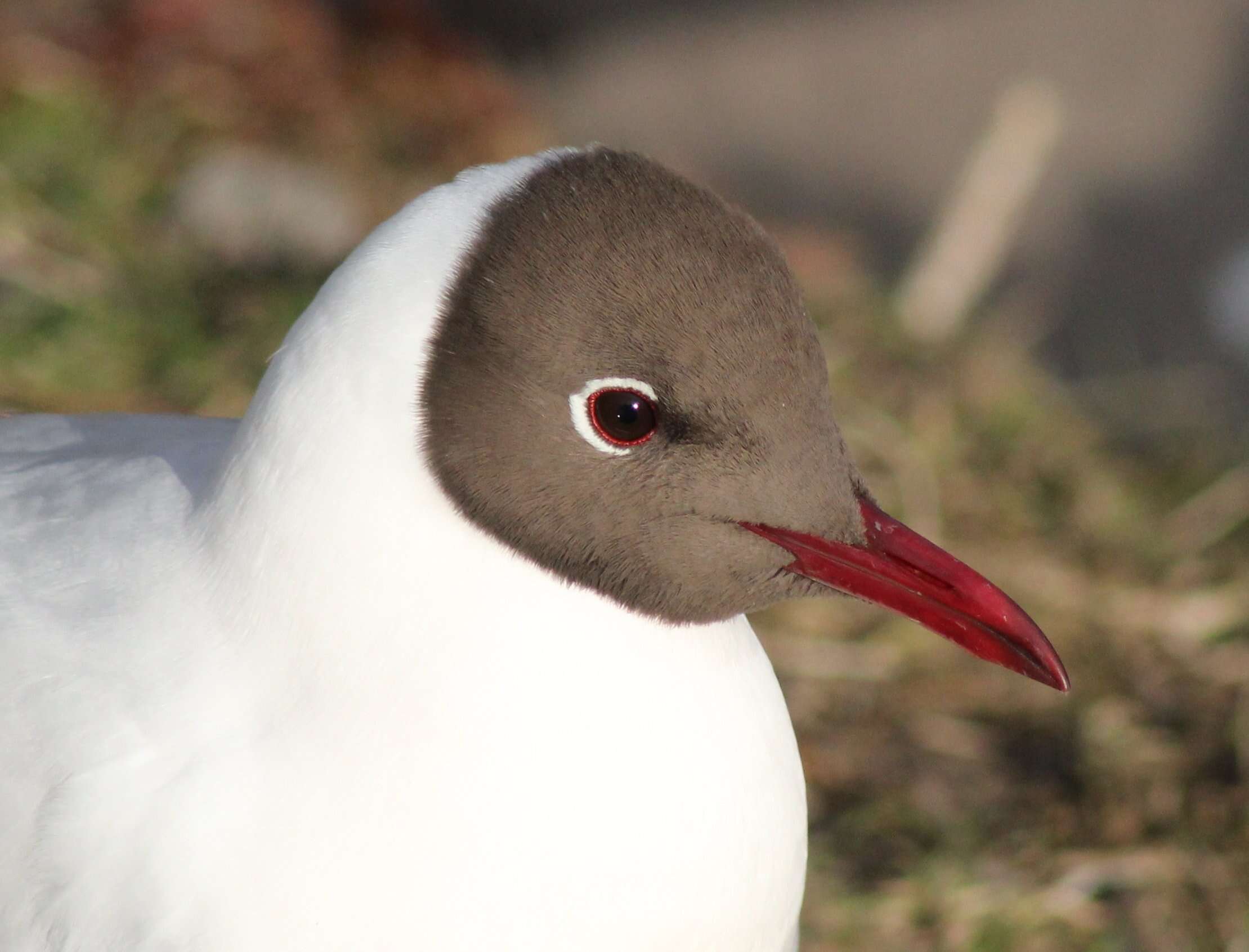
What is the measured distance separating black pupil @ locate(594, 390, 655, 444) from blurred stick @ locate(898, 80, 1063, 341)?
308cm

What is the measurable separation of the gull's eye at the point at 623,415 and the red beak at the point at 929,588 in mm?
171

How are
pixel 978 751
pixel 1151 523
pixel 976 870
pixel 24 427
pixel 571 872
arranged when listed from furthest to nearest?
pixel 1151 523 → pixel 978 751 → pixel 976 870 → pixel 24 427 → pixel 571 872

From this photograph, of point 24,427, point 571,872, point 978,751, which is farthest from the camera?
Answer: point 978,751

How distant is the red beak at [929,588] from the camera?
1682mm

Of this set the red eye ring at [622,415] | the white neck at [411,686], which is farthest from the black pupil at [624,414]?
the white neck at [411,686]

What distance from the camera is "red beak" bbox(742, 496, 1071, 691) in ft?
5.52

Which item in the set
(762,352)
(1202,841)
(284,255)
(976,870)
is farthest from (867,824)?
(284,255)

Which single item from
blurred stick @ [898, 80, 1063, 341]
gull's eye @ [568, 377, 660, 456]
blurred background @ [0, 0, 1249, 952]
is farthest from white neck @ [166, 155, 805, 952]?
blurred stick @ [898, 80, 1063, 341]

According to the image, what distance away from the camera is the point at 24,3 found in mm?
4660

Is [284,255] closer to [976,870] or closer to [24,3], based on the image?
[24,3]

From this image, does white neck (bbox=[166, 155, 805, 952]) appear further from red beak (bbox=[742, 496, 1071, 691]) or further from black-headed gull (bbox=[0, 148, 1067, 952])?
red beak (bbox=[742, 496, 1071, 691])

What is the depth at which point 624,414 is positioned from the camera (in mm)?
1600

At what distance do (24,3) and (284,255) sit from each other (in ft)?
4.93

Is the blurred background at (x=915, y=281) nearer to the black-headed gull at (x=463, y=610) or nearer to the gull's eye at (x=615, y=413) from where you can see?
the black-headed gull at (x=463, y=610)
